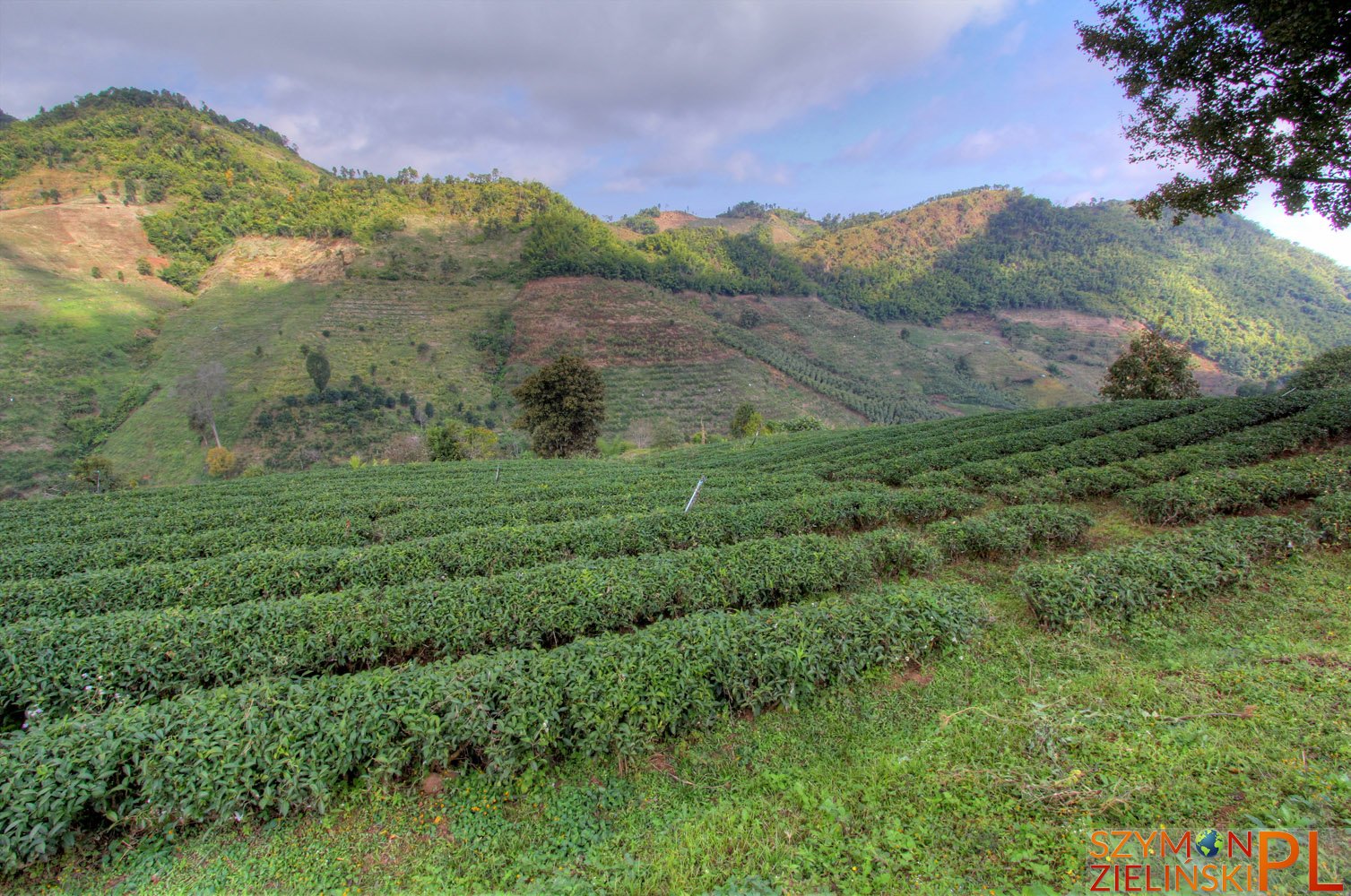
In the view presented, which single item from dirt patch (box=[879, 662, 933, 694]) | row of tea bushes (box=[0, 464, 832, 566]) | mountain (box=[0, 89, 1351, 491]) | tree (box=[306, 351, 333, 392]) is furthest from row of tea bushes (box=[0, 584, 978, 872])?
tree (box=[306, 351, 333, 392])

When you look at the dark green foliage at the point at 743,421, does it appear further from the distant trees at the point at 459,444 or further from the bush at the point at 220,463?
the bush at the point at 220,463

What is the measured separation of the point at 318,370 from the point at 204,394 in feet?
37.3

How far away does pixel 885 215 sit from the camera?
529 ft

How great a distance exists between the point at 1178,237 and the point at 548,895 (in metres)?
205

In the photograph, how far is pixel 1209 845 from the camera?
2855 millimetres

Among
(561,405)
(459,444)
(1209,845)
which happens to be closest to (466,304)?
(459,444)

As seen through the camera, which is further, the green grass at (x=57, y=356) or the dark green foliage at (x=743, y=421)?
the dark green foliage at (x=743, y=421)

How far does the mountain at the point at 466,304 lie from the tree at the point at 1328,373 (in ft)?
128

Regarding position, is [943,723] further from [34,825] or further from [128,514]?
[128,514]

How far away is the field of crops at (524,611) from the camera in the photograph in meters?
4.10

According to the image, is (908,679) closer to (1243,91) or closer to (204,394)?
(1243,91)

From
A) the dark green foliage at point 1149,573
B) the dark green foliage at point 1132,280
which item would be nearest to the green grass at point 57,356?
the dark green foliage at point 1149,573

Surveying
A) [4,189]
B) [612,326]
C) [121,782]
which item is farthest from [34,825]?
[4,189]

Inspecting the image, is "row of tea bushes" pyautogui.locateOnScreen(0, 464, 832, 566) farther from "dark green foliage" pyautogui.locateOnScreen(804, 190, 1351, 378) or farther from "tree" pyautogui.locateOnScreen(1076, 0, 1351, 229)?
"dark green foliage" pyautogui.locateOnScreen(804, 190, 1351, 378)
